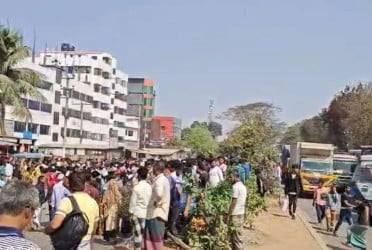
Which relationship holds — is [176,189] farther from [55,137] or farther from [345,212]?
[55,137]

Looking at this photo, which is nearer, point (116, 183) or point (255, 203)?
point (116, 183)

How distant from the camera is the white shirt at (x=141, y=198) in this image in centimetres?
1110

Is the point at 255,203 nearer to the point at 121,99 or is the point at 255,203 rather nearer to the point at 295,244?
the point at 295,244

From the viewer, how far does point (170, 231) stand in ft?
47.0

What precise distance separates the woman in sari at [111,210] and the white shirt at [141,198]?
291cm

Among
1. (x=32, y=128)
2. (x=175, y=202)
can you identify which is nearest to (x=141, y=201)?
(x=175, y=202)

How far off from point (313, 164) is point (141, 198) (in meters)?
29.0

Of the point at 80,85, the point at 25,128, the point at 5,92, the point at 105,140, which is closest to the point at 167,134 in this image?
the point at 105,140

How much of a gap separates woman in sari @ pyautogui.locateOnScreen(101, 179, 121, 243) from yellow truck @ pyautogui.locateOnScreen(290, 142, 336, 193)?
70.0 ft

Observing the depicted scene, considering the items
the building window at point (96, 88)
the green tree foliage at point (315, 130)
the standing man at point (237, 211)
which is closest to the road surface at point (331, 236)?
the standing man at point (237, 211)

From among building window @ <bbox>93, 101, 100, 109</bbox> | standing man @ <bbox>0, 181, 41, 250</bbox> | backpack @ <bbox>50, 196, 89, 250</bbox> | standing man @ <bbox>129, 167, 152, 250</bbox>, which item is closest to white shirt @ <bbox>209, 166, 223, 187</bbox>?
standing man @ <bbox>129, 167, 152, 250</bbox>

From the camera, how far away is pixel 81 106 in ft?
291

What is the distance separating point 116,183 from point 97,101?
84.8m

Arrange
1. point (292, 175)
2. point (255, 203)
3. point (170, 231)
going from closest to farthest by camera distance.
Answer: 1. point (170, 231)
2. point (255, 203)
3. point (292, 175)
